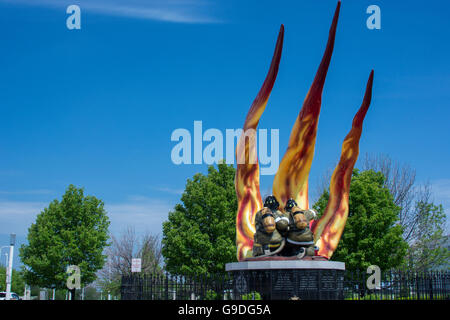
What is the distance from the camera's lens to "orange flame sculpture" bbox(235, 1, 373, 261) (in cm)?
1658

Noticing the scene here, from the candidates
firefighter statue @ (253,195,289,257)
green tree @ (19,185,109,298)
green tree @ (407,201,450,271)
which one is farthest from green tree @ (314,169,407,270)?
green tree @ (19,185,109,298)

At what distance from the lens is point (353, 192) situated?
2852 cm

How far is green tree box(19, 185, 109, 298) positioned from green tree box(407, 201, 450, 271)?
20314 mm

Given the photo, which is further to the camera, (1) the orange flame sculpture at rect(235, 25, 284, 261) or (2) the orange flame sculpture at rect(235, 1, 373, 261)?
(1) the orange flame sculpture at rect(235, 25, 284, 261)

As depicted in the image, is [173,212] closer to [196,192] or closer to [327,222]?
[196,192]

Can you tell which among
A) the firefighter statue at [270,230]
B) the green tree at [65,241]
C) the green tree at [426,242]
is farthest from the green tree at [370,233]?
the green tree at [65,241]

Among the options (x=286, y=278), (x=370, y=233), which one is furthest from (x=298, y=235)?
(x=370, y=233)

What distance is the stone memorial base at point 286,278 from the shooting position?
15086 mm

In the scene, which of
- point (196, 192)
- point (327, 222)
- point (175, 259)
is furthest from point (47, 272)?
point (327, 222)

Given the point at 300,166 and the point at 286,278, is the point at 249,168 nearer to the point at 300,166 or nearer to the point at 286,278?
the point at 300,166

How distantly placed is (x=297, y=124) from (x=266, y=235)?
12.7 ft

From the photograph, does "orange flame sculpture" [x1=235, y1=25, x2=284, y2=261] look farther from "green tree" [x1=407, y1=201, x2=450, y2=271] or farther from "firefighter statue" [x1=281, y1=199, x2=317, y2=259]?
"green tree" [x1=407, y1=201, x2=450, y2=271]

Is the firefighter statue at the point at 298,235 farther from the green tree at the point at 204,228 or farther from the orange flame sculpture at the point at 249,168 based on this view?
the green tree at the point at 204,228

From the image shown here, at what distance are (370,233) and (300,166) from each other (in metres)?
12.8
